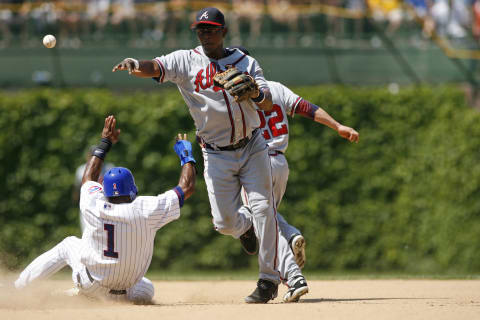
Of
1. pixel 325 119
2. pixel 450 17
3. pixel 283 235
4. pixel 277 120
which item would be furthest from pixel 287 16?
pixel 283 235

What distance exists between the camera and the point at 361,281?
29.7ft

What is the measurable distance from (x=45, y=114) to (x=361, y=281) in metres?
5.95

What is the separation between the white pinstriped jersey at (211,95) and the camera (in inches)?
238

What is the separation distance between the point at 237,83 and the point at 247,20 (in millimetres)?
8899

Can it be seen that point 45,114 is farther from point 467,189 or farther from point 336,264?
point 467,189

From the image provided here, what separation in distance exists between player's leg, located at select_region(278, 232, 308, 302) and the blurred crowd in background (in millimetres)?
7303

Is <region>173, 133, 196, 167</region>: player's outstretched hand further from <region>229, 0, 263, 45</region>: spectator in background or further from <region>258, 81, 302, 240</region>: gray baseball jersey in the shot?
<region>229, 0, 263, 45</region>: spectator in background

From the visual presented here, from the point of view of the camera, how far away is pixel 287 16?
1442cm

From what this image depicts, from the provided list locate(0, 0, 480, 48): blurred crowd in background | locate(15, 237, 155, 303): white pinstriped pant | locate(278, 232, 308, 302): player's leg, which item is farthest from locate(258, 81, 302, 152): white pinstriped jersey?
locate(0, 0, 480, 48): blurred crowd in background

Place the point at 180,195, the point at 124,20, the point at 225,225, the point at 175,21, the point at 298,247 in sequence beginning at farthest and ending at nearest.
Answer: the point at 124,20
the point at 175,21
the point at 298,247
the point at 225,225
the point at 180,195

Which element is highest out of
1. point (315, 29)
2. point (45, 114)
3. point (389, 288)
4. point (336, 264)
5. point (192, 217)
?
point (315, 29)

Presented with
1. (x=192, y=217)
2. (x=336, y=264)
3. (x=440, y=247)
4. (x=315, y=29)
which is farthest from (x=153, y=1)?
(x=440, y=247)

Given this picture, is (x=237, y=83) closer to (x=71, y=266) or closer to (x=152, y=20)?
(x=71, y=266)

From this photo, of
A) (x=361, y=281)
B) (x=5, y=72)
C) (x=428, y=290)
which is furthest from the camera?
(x=5, y=72)
